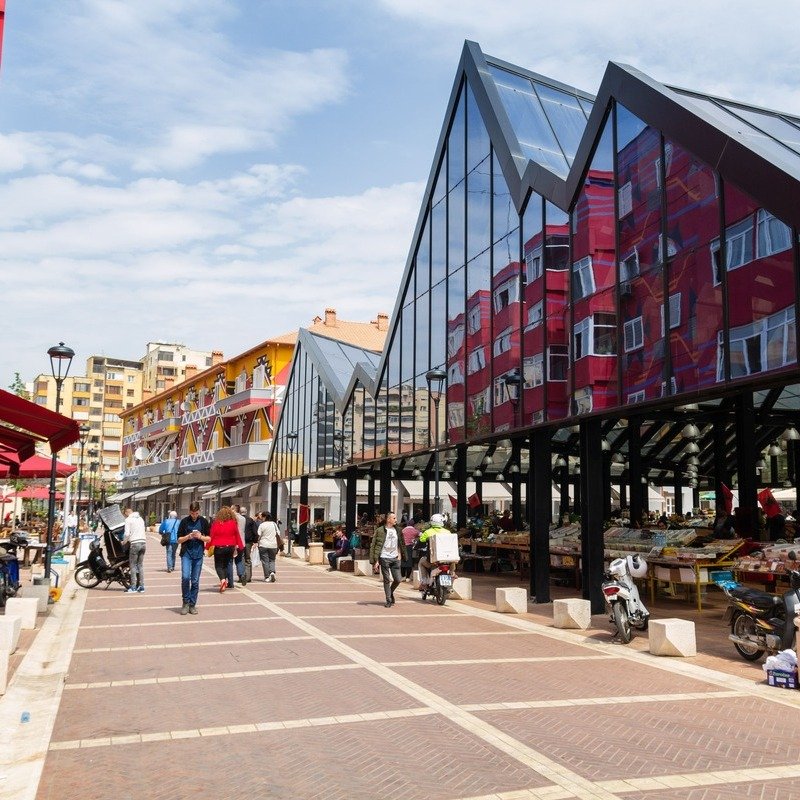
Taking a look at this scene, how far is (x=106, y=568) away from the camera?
19.5 metres

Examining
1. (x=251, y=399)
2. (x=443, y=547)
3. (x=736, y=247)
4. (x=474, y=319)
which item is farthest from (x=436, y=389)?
(x=251, y=399)

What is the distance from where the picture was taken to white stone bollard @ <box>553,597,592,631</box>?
535 inches

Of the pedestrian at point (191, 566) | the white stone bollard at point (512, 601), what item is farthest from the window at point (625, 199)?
the pedestrian at point (191, 566)

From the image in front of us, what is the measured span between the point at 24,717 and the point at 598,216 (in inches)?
484

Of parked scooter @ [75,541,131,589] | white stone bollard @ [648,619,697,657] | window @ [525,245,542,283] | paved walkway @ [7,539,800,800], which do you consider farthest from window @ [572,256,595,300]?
parked scooter @ [75,541,131,589]

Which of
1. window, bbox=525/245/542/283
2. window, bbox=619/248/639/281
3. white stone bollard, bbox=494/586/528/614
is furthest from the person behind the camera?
window, bbox=525/245/542/283

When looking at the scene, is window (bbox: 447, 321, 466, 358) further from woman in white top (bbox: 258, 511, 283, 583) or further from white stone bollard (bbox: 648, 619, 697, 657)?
white stone bollard (bbox: 648, 619, 697, 657)

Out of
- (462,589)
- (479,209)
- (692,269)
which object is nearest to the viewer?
(692,269)

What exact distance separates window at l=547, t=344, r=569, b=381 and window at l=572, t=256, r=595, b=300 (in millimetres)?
1075

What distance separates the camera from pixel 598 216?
15.2 m

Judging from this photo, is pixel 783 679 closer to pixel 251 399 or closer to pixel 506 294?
pixel 506 294

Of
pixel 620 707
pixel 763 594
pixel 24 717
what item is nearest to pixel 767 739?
pixel 620 707

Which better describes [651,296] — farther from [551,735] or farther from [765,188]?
[551,735]

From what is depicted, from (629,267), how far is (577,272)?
1.75 meters
